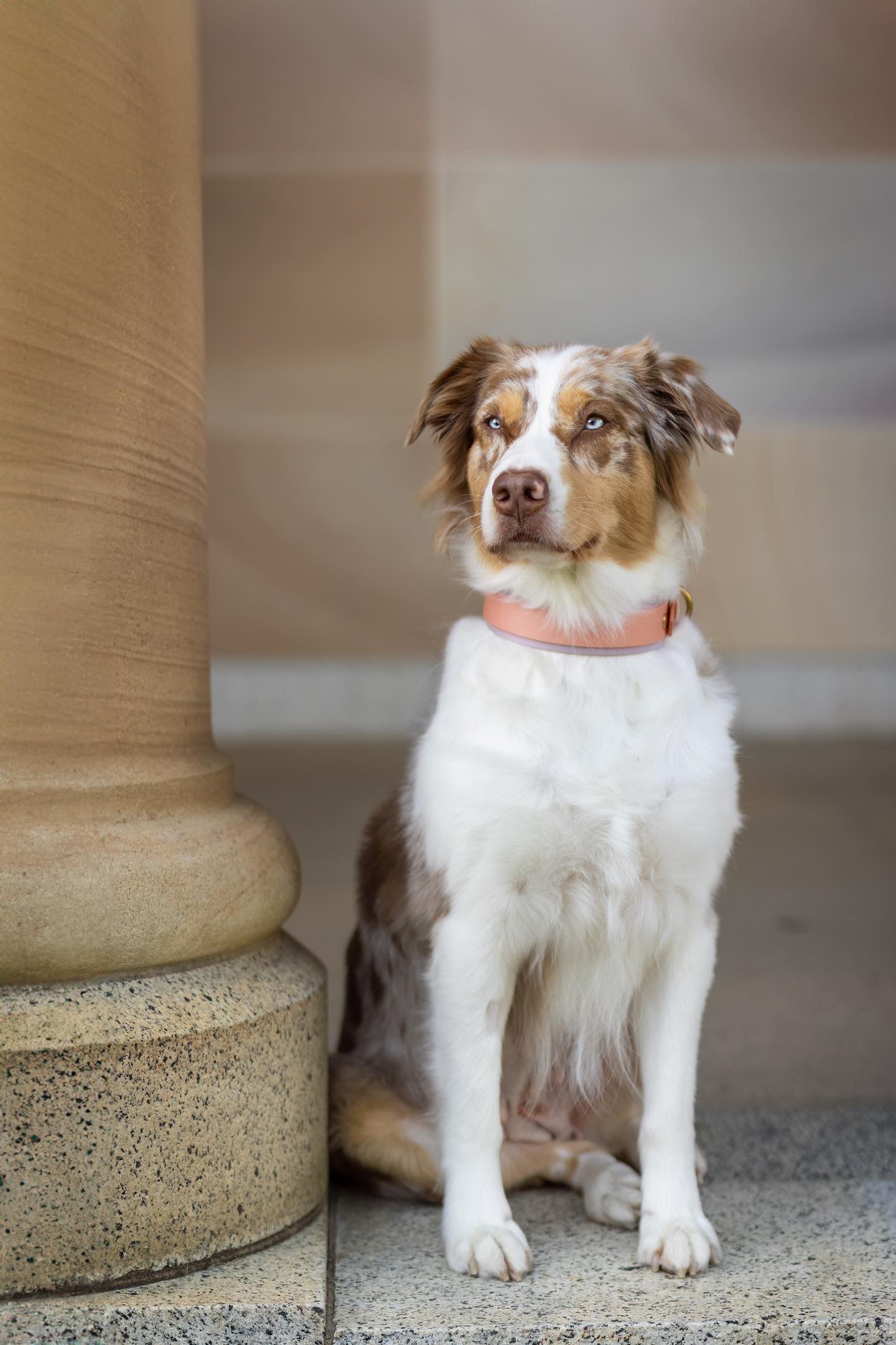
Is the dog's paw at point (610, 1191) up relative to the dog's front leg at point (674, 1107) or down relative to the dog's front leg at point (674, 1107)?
down

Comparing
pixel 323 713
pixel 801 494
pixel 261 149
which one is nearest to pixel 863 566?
pixel 801 494

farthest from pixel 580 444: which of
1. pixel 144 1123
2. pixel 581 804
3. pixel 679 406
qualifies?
pixel 144 1123

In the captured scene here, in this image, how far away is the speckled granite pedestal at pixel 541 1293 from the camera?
58.2 inches

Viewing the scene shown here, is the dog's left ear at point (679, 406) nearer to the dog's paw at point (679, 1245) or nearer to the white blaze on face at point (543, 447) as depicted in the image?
the white blaze on face at point (543, 447)

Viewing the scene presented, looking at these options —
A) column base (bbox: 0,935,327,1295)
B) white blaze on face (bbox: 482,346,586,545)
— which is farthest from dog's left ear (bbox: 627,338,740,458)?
column base (bbox: 0,935,327,1295)

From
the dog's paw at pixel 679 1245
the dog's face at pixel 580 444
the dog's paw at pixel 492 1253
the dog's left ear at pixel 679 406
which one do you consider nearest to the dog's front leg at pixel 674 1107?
the dog's paw at pixel 679 1245

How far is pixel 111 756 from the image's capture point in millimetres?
1617

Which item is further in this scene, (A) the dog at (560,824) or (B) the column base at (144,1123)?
(A) the dog at (560,824)

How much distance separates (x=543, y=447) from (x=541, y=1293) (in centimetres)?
105

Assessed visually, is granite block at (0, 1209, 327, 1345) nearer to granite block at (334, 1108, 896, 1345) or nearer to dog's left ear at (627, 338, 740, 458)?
granite block at (334, 1108, 896, 1345)

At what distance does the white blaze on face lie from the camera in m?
1.65

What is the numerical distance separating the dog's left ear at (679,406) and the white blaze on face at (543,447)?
0.10 metres

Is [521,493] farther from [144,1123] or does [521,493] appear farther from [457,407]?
[144,1123]

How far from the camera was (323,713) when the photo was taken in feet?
20.7
